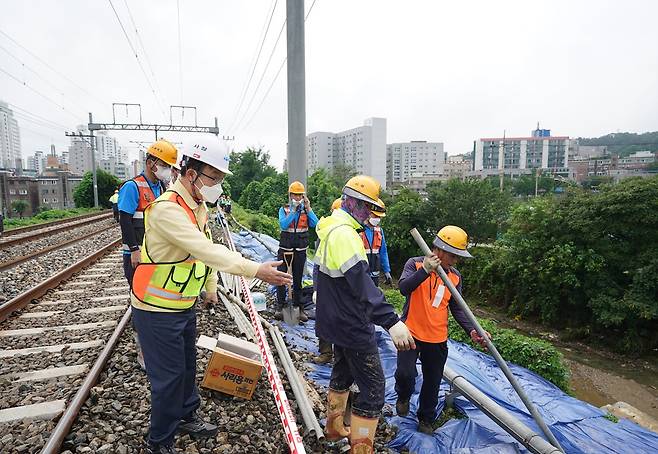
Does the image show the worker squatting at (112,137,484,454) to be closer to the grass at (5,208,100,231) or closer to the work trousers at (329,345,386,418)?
the work trousers at (329,345,386,418)

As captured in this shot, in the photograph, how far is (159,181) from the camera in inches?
157

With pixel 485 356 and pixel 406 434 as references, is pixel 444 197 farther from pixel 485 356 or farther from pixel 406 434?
pixel 406 434

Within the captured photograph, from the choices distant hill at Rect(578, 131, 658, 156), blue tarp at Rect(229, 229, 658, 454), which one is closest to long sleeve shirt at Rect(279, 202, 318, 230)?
blue tarp at Rect(229, 229, 658, 454)

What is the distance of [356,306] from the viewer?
9.15 feet

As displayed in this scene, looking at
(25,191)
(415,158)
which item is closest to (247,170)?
(25,191)

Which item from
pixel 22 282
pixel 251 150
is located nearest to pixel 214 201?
pixel 22 282

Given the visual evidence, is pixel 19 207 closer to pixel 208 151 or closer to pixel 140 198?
pixel 140 198

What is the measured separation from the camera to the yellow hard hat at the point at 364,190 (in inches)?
113

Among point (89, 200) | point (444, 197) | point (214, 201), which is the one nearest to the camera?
point (214, 201)

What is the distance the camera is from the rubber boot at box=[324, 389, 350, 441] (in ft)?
10.5

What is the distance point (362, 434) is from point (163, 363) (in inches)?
58.5

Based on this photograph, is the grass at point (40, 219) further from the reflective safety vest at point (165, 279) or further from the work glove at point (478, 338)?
the work glove at point (478, 338)

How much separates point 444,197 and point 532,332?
34.8ft

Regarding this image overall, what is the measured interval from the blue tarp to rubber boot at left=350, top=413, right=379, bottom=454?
0.91 metres
